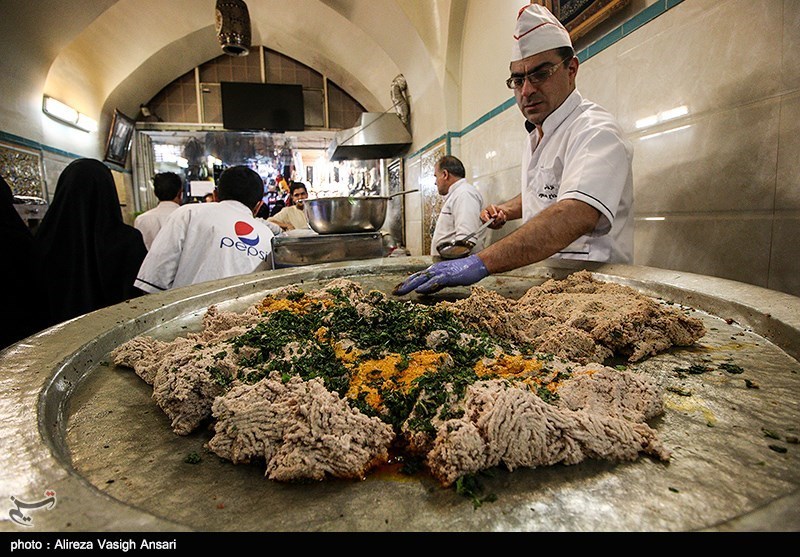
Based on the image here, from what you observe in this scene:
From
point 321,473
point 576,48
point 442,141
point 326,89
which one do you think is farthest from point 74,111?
point 321,473

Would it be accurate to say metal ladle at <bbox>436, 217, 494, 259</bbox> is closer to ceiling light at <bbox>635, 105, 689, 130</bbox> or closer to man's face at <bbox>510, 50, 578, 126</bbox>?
man's face at <bbox>510, 50, 578, 126</bbox>

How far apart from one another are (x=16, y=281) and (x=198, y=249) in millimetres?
1009

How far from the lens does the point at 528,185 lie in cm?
213

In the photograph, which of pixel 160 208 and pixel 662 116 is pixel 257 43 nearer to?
pixel 160 208

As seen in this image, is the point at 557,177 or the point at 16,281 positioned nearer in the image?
the point at 557,177

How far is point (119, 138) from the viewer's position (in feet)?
23.6

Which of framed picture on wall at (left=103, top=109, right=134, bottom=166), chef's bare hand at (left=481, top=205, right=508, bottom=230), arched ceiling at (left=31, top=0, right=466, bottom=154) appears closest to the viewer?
chef's bare hand at (left=481, top=205, right=508, bottom=230)

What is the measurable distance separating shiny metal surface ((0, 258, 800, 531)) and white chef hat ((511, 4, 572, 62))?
145cm

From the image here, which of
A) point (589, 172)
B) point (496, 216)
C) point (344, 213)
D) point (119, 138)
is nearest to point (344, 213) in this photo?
point (344, 213)

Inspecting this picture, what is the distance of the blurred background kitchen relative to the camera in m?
1.53

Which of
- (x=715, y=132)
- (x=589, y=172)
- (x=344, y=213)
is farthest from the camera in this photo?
(x=344, y=213)

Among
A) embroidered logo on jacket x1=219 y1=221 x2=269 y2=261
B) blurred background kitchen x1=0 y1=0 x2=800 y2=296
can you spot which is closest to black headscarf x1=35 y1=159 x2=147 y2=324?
embroidered logo on jacket x1=219 y1=221 x2=269 y2=261

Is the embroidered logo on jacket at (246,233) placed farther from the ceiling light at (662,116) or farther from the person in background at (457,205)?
the ceiling light at (662,116)

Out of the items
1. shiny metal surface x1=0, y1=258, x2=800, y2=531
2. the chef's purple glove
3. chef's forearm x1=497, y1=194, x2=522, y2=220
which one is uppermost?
chef's forearm x1=497, y1=194, x2=522, y2=220
